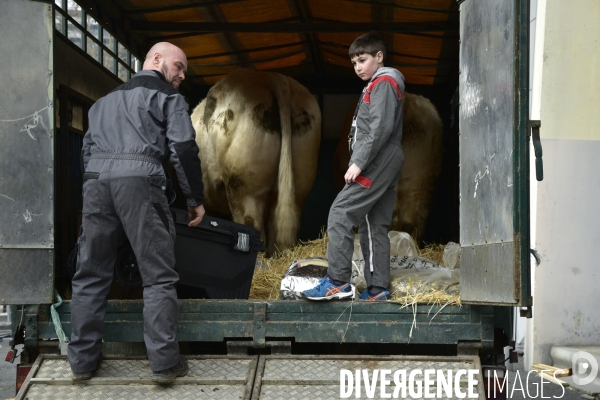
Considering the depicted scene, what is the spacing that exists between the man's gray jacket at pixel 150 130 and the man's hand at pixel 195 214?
6 cm

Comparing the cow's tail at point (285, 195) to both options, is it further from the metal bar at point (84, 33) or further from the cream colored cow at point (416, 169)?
the metal bar at point (84, 33)

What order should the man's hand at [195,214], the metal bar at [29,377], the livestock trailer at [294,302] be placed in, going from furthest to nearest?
the man's hand at [195,214] < the metal bar at [29,377] < the livestock trailer at [294,302]

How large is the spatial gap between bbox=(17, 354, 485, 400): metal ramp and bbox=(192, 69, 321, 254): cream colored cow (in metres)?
1.92

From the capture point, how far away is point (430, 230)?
7.76 metres

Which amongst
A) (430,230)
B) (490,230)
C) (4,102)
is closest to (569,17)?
(430,230)

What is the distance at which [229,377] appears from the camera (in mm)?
3848

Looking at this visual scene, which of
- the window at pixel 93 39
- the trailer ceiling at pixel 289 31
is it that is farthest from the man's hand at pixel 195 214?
the window at pixel 93 39

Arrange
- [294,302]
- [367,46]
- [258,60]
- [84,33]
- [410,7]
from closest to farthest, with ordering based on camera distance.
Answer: [294,302] → [367,46] → [410,7] → [84,33] → [258,60]

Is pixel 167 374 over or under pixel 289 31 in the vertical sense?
under

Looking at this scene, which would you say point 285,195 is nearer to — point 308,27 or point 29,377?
point 308,27

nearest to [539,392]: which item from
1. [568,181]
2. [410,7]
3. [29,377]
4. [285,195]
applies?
[568,181]

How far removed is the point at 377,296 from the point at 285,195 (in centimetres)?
165

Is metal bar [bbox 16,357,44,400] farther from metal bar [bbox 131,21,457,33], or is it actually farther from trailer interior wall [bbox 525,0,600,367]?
trailer interior wall [bbox 525,0,600,367]

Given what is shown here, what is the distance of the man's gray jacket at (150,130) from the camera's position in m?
3.87
